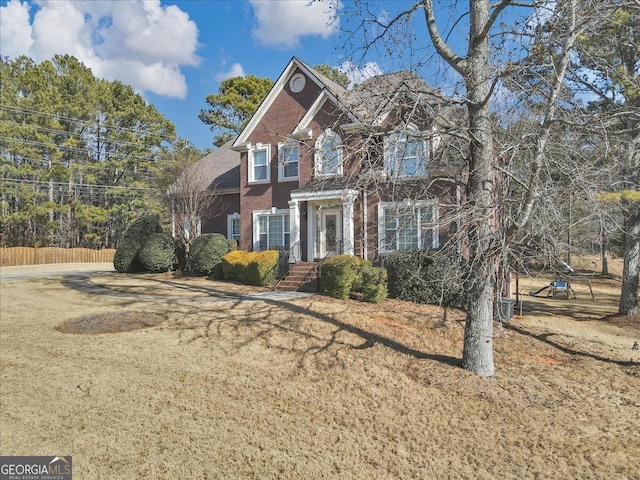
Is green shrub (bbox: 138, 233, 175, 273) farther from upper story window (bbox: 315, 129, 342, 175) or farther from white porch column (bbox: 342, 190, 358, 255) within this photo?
upper story window (bbox: 315, 129, 342, 175)

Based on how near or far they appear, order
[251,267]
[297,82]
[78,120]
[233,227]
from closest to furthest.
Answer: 1. [251,267]
2. [297,82]
3. [233,227]
4. [78,120]

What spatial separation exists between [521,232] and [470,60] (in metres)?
3.06

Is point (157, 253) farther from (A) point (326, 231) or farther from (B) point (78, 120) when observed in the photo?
(B) point (78, 120)

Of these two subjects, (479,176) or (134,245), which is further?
(134,245)

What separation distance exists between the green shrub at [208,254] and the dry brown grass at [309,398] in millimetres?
6924

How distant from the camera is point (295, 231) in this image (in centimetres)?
1725

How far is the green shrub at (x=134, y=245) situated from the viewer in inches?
781

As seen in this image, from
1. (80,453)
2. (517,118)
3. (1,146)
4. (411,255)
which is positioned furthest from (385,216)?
(1,146)

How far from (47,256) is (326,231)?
26785 mm

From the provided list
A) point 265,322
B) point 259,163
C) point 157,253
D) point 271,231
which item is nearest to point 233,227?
point 271,231

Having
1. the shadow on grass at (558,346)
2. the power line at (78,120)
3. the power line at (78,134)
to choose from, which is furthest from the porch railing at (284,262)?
the power line at (78,120)

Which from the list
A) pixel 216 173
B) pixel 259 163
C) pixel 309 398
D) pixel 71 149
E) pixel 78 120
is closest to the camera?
pixel 309 398

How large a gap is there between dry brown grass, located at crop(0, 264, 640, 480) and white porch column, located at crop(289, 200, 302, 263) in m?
6.42

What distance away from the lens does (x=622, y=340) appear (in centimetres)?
1070
